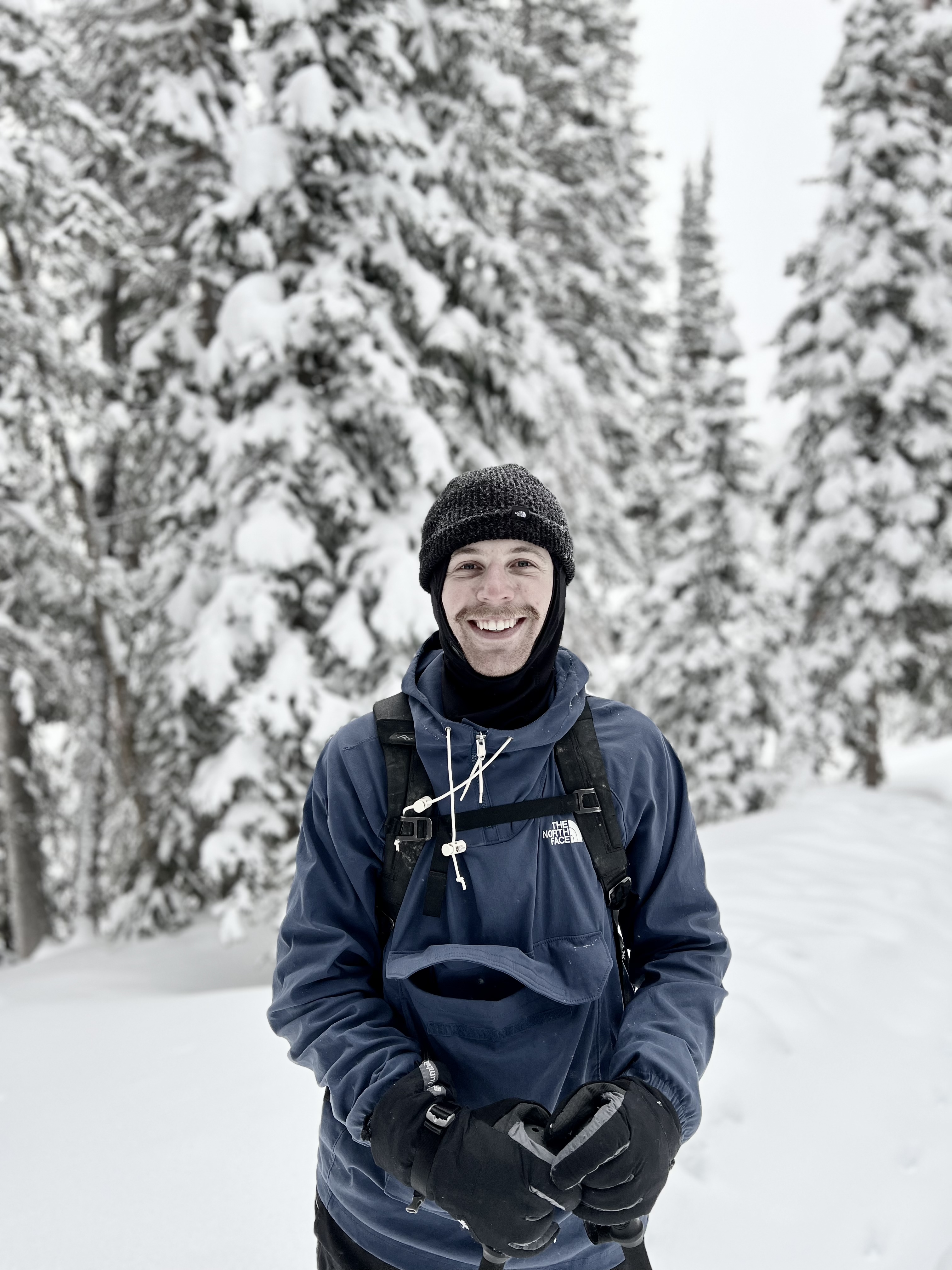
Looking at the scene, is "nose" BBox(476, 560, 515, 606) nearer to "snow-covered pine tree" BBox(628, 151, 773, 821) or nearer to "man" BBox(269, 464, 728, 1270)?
"man" BBox(269, 464, 728, 1270)

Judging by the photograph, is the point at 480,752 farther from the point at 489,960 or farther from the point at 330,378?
the point at 330,378

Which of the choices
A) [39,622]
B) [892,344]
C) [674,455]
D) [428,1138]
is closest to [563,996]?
[428,1138]

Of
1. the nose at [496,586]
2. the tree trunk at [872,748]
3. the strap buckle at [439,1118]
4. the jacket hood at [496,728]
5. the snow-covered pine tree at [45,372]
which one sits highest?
the snow-covered pine tree at [45,372]

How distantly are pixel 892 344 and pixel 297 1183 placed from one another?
43.7ft

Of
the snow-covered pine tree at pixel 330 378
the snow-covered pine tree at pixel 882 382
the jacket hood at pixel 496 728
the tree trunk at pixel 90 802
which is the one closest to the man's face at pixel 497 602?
the jacket hood at pixel 496 728

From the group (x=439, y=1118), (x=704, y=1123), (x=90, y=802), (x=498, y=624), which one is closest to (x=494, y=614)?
(x=498, y=624)

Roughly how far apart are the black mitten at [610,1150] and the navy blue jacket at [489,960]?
0.35 ft

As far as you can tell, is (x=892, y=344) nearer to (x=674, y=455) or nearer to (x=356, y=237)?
(x=674, y=455)

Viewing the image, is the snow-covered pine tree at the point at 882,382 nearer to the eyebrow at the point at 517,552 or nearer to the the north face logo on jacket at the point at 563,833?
the eyebrow at the point at 517,552

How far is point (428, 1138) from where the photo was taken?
5.15 ft

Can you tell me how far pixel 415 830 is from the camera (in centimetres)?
178

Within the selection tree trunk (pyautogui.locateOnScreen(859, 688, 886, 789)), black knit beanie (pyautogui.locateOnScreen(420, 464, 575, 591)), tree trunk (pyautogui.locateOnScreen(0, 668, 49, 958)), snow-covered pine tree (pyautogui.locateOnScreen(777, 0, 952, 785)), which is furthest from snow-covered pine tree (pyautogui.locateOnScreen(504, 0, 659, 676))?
black knit beanie (pyautogui.locateOnScreen(420, 464, 575, 591))

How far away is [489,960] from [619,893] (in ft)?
1.11

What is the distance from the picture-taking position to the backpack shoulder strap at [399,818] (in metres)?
1.79
